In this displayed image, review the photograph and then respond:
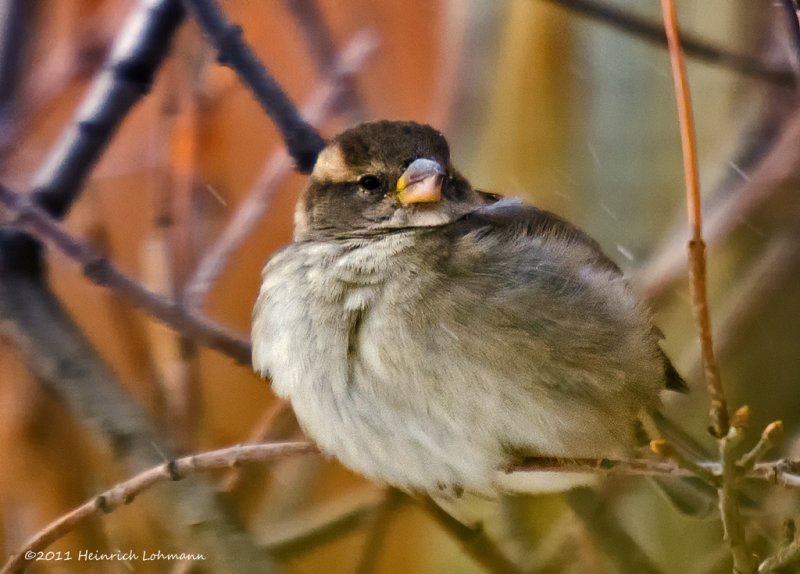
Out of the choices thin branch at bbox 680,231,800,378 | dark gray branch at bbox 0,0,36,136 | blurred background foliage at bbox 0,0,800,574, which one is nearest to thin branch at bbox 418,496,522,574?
blurred background foliage at bbox 0,0,800,574

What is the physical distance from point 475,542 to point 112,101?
727 mm

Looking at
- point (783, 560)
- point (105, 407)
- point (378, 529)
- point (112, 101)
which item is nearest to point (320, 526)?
point (378, 529)

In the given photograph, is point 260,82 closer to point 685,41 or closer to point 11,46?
point 11,46

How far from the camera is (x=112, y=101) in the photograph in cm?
118

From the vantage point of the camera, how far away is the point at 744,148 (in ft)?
4.99

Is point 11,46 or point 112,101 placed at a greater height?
point 11,46

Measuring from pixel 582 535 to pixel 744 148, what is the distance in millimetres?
694

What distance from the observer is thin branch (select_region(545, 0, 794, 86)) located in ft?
4.05

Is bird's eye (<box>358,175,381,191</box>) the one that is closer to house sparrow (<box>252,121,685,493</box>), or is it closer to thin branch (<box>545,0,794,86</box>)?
house sparrow (<box>252,121,685,493</box>)

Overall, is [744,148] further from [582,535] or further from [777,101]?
[582,535]

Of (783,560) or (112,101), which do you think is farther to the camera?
(112,101)

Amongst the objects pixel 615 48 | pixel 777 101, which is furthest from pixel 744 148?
pixel 615 48

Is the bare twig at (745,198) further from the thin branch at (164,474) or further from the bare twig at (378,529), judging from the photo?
the thin branch at (164,474)

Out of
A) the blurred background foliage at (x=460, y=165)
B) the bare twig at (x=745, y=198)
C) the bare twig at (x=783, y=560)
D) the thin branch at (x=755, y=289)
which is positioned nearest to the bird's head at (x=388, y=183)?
the blurred background foliage at (x=460, y=165)
